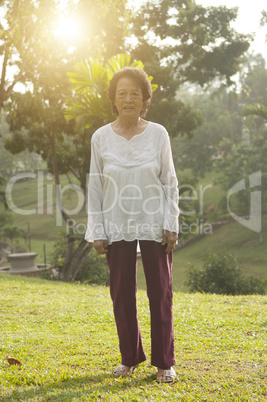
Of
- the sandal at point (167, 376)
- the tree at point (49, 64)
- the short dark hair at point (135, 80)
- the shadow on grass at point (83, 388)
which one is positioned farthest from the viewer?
the tree at point (49, 64)

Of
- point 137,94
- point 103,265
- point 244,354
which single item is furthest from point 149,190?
point 103,265

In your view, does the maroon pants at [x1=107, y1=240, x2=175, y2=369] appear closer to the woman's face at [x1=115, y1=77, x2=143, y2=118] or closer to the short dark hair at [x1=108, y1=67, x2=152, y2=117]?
the woman's face at [x1=115, y1=77, x2=143, y2=118]

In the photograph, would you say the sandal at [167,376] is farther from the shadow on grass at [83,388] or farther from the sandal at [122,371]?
the sandal at [122,371]

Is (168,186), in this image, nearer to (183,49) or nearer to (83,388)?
(83,388)

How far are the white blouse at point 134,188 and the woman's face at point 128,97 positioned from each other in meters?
0.17

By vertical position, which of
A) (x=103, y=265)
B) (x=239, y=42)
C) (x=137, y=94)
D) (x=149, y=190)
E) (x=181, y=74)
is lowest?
(x=103, y=265)

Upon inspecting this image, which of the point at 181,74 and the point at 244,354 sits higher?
the point at 181,74

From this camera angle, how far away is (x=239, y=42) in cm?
2244

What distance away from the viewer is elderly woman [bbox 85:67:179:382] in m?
3.50

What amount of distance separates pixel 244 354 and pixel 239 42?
20.4m

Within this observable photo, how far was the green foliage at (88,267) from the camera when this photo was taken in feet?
50.2

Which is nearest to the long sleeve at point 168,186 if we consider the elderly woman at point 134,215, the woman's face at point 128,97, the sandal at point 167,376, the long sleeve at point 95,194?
the elderly woman at point 134,215

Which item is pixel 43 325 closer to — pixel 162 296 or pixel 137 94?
pixel 162 296

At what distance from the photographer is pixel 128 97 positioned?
3.57 m
